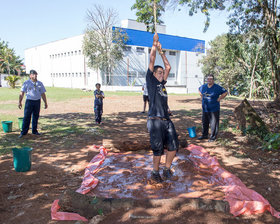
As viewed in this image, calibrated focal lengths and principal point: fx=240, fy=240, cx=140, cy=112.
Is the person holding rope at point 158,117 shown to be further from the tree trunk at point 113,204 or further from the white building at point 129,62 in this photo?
the white building at point 129,62

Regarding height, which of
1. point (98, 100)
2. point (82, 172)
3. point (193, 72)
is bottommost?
point (82, 172)

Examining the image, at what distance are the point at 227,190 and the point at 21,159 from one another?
3.65 m

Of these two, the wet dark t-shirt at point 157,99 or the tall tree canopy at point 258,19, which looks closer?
the wet dark t-shirt at point 157,99

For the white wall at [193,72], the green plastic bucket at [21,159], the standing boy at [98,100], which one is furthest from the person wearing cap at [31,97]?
the white wall at [193,72]

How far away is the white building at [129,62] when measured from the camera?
122ft

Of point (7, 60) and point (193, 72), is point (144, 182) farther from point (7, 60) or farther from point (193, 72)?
point (7, 60)

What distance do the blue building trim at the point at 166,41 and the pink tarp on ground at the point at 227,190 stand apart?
33409mm

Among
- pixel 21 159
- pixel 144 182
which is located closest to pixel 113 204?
pixel 144 182

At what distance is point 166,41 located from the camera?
41219 millimetres

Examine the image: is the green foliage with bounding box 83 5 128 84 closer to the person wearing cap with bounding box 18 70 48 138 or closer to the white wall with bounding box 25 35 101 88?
the white wall with bounding box 25 35 101 88

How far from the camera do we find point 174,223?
9.17 feet

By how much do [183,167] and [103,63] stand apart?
104 feet

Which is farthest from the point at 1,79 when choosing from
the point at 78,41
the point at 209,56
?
the point at 209,56

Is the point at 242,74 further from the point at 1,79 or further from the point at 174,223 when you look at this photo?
the point at 1,79
